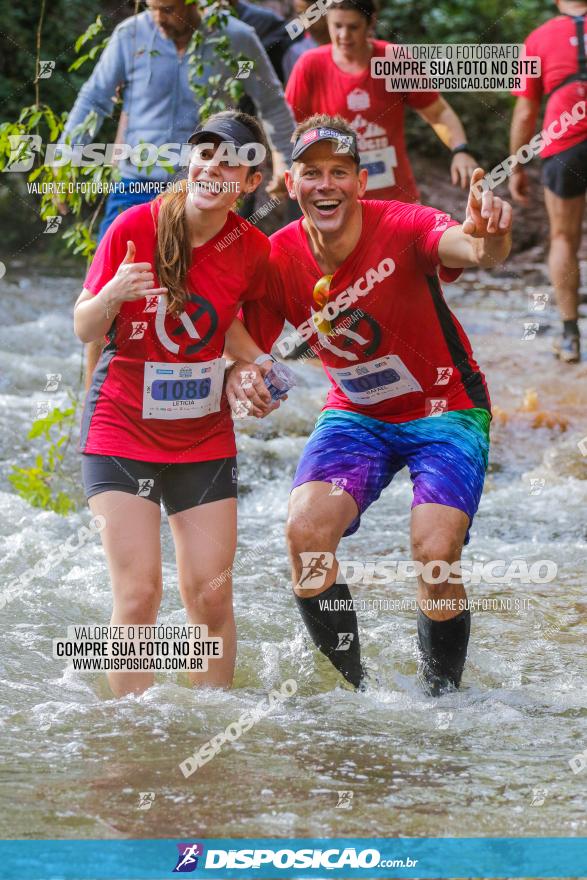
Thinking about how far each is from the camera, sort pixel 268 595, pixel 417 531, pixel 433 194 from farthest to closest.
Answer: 1. pixel 433 194
2. pixel 268 595
3. pixel 417 531

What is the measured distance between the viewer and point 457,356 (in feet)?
15.0

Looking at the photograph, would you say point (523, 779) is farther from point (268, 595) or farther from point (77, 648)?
point (268, 595)

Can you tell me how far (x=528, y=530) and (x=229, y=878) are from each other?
377 cm

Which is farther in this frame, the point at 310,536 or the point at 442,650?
the point at 442,650

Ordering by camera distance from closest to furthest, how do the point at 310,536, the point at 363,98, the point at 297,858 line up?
the point at 297,858 → the point at 310,536 → the point at 363,98

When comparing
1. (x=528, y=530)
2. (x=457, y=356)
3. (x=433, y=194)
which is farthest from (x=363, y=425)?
(x=433, y=194)

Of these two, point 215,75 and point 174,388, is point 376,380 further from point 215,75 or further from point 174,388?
point 215,75

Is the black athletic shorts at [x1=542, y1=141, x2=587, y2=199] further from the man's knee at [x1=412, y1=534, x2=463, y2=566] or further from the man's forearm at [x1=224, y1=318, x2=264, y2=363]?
the man's knee at [x1=412, y1=534, x2=463, y2=566]

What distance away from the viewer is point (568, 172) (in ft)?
28.4

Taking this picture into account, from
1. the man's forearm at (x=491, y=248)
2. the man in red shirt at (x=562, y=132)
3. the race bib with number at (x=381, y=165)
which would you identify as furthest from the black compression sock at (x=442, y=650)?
the man in red shirt at (x=562, y=132)

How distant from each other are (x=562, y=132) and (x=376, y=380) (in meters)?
4.69

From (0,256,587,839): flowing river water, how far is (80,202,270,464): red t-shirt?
837 mm

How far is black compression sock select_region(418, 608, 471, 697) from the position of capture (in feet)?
14.5

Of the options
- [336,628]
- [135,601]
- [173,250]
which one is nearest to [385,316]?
[173,250]
